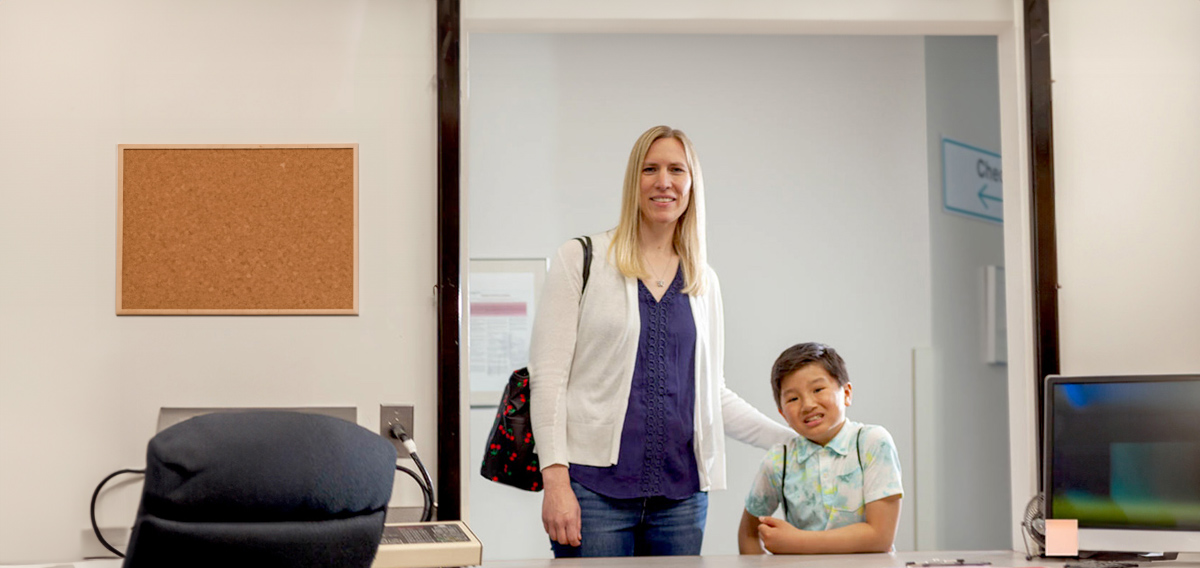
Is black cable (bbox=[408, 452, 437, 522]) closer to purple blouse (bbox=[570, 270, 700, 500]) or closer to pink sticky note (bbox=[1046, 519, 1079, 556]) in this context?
purple blouse (bbox=[570, 270, 700, 500])

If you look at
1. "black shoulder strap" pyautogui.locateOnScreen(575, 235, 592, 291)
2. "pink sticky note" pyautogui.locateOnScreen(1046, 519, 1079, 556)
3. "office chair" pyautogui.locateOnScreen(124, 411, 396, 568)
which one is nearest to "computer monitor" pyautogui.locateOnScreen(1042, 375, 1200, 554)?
"pink sticky note" pyautogui.locateOnScreen(1046, 519, 1079, 556)

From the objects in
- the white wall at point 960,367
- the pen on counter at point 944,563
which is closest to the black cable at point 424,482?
the pen on counter at point 944,563

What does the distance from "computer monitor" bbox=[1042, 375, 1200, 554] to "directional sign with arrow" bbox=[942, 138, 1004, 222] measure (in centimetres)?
173

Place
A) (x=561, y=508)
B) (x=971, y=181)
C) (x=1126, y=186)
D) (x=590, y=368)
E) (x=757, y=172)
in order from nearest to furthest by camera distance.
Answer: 1. (x=561, y=508)
2. (x=590, y=368)
3. (x=1126, y=186)
4. (x=757, y=172)
5. (x=971, y=181)

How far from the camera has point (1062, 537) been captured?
2.19 metres

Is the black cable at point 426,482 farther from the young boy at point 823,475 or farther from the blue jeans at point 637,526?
the young boy at point 823,475

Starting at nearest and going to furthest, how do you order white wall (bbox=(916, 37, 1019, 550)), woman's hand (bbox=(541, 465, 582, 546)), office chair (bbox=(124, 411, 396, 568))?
1. office chair (bbox=(124, 411, 396, 568))
2. woman's hand (bbox=(541, 465, 582, 546))
3. white wall (bbox=(916, 37, 1019, 550))

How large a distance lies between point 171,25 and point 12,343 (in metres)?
0.78

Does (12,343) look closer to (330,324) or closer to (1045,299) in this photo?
(330,324)

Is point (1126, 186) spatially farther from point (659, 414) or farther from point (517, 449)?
point (517, 449)

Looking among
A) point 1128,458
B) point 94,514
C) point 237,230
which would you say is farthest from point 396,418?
point 1128,458

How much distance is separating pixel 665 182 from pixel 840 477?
0.72 meters

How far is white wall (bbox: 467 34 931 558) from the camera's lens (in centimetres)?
362

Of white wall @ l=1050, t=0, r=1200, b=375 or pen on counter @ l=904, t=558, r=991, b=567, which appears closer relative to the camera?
pen on counter @ l=904, t=558, r=991, b=567
